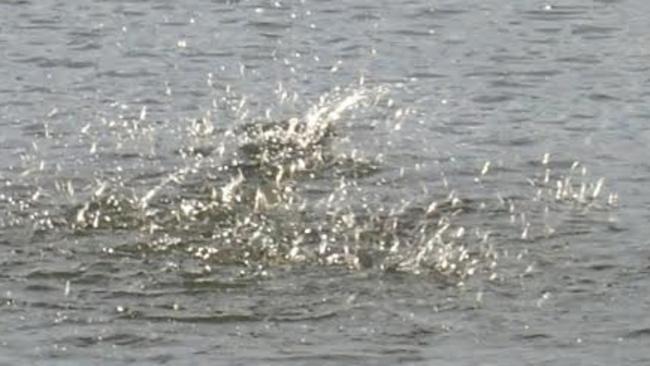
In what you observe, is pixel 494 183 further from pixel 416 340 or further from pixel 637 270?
pixel 416 340

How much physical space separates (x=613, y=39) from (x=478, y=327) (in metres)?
7.40

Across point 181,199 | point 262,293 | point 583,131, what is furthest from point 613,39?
point 262,293

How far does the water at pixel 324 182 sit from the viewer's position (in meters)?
10.5

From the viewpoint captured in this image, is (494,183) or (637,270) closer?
(637,270)

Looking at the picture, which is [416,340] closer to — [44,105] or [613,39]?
[44,105]

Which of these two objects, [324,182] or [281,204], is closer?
[281,204]

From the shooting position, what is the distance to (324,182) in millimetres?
13383

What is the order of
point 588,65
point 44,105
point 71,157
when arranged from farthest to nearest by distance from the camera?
point 588,65, point 44,105, point 71,157

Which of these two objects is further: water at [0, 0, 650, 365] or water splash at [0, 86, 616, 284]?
water splash at [0, 86, 616, 284]

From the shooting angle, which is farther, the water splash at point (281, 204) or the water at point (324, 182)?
the water splash at point (281, 204)

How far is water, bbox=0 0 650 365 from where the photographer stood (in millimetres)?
10453

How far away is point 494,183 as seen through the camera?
13.3 meters

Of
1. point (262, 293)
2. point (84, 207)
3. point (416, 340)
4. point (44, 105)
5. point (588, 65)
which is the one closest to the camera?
point (416, 340)

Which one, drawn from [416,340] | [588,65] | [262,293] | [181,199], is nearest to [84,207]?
[181,199]
